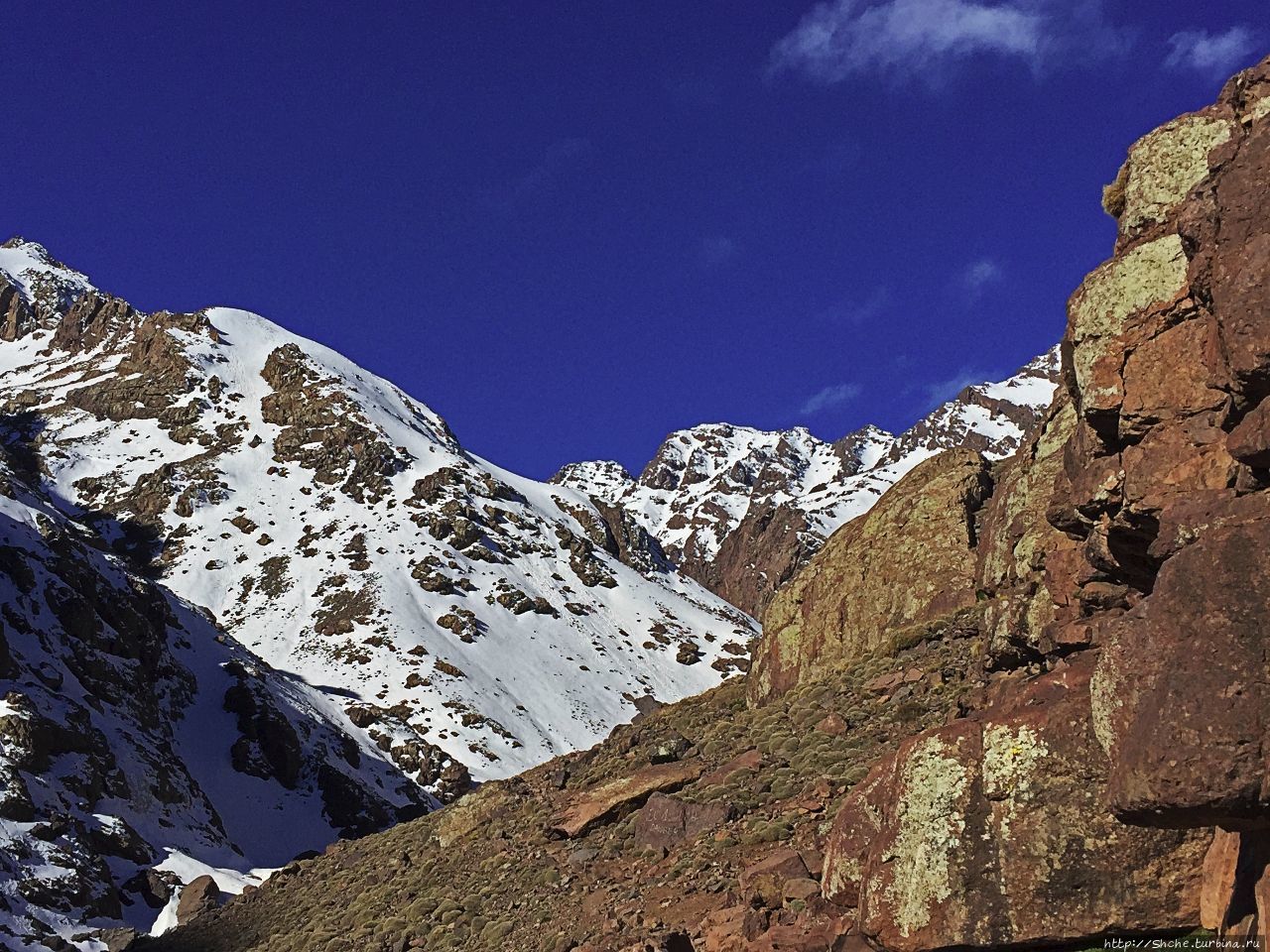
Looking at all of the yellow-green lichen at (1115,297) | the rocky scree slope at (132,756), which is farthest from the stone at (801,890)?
the rocky scree slope at (132,756)

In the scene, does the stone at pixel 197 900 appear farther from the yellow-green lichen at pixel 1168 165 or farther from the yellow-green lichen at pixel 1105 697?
the yellow-green lichen at pixel 1168 165

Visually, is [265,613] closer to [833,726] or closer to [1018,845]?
[833,726]

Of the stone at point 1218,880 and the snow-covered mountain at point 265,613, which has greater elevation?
the snow-covered mountain at point 265,613

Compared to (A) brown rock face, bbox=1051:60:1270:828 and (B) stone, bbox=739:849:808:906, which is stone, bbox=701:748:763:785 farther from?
(A) brown rock face, bbox=1051:60:1270:828

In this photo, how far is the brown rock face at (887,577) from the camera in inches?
1029

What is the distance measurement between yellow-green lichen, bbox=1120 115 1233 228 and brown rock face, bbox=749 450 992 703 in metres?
14.6

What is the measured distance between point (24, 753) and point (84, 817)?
13.4ft

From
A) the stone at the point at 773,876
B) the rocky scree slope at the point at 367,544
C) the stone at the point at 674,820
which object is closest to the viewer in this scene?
the stone at the point at 773,876

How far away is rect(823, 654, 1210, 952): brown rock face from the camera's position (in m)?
10.1

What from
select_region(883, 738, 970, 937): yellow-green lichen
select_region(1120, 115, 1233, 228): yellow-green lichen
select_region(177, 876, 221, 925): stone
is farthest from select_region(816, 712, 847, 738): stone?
select_region(177, 876, 221, 925): stone

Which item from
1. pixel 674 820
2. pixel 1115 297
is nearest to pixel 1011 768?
pixel 1115 297

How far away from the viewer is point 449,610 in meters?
109

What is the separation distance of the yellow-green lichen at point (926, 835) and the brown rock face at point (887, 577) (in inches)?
522

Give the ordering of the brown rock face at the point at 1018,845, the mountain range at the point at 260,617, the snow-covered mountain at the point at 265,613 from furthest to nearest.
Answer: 1. the snow-covered mountain at the point at 265,613
2. the mountain range at the point at 260,617
3. the brown rock face at the point at 1018,845
